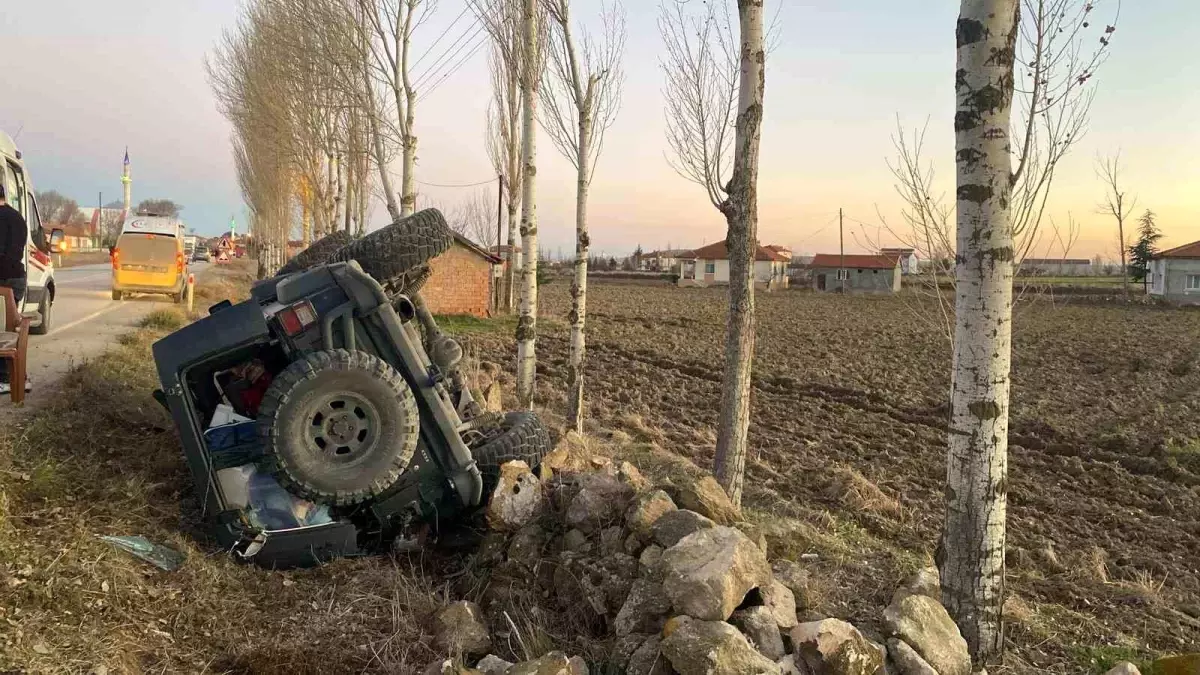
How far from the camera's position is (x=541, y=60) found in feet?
36.2

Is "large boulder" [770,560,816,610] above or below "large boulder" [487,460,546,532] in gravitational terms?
below

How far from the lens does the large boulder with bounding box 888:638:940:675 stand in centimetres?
326

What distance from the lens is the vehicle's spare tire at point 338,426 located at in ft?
13.4

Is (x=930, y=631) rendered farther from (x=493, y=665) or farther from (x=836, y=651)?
(x=493, y=665)

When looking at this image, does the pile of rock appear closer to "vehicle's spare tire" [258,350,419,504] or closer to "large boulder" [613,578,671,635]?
"large boulder" [613,578,671,635]

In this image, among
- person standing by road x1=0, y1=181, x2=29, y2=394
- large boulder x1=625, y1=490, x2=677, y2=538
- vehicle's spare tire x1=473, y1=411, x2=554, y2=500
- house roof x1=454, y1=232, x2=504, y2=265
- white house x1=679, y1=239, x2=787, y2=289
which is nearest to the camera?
large boulder x1=625, y1=490, x2=677, y2=538

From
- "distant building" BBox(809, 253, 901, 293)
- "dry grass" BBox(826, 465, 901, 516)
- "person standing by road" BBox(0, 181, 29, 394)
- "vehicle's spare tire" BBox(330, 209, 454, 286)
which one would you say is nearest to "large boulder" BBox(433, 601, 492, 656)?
"vehicle's spare tire" BBox(330, 209, 454, 286)

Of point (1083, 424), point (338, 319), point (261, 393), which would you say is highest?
point (338, 319)

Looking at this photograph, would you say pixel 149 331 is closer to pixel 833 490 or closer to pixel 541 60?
pixel 541 60

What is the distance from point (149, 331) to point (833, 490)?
11095 mm

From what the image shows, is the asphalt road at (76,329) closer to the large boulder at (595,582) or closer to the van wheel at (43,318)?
the van wheel at (43,318)

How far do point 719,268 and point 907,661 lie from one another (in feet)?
230

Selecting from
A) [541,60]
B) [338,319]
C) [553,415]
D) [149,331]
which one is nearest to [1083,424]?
[553,415]

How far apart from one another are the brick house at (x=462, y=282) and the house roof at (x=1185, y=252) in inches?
1734
